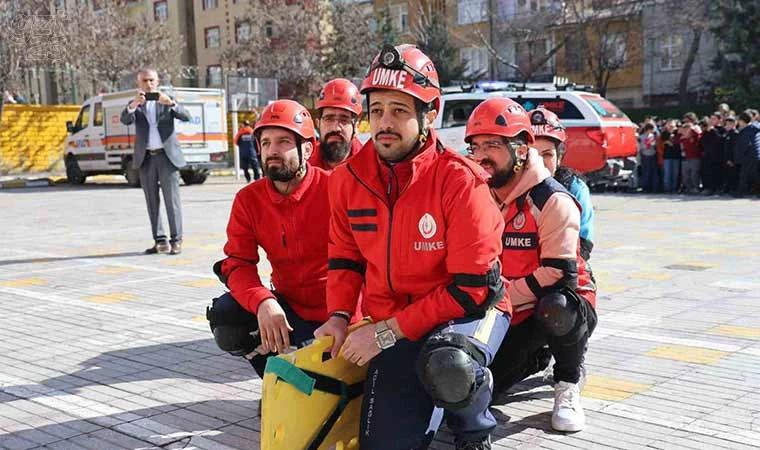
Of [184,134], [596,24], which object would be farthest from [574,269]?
[596,24]

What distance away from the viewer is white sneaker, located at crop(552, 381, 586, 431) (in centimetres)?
409

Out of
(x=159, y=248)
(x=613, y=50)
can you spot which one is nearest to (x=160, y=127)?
(x=159, y=248)

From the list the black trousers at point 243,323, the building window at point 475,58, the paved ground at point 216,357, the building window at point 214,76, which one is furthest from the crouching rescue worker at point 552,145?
the building window at point 214,76

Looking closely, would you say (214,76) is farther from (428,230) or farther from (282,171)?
(428,230)

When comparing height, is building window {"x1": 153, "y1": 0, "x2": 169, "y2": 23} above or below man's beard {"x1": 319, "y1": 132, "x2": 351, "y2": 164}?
above

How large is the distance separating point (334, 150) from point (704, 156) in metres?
14.1

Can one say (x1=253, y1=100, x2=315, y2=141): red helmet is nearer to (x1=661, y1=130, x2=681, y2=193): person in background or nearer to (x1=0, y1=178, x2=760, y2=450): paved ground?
(x1=0, y1=178, x2=760, y2=450): paved ground

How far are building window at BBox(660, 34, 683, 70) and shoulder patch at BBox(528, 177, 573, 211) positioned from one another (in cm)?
3962

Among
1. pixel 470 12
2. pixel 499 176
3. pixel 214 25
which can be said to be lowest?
pixel 499 176

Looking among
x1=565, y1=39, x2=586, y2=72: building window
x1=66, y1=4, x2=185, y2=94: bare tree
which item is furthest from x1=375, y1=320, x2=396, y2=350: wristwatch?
x1=565, y1=39, x2=586, y2=72: building window

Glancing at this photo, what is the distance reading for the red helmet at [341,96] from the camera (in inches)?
223

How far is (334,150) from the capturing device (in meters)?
5.70

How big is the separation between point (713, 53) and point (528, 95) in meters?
27.1

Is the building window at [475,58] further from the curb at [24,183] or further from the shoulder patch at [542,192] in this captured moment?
the shoulder patch at [542,192]
